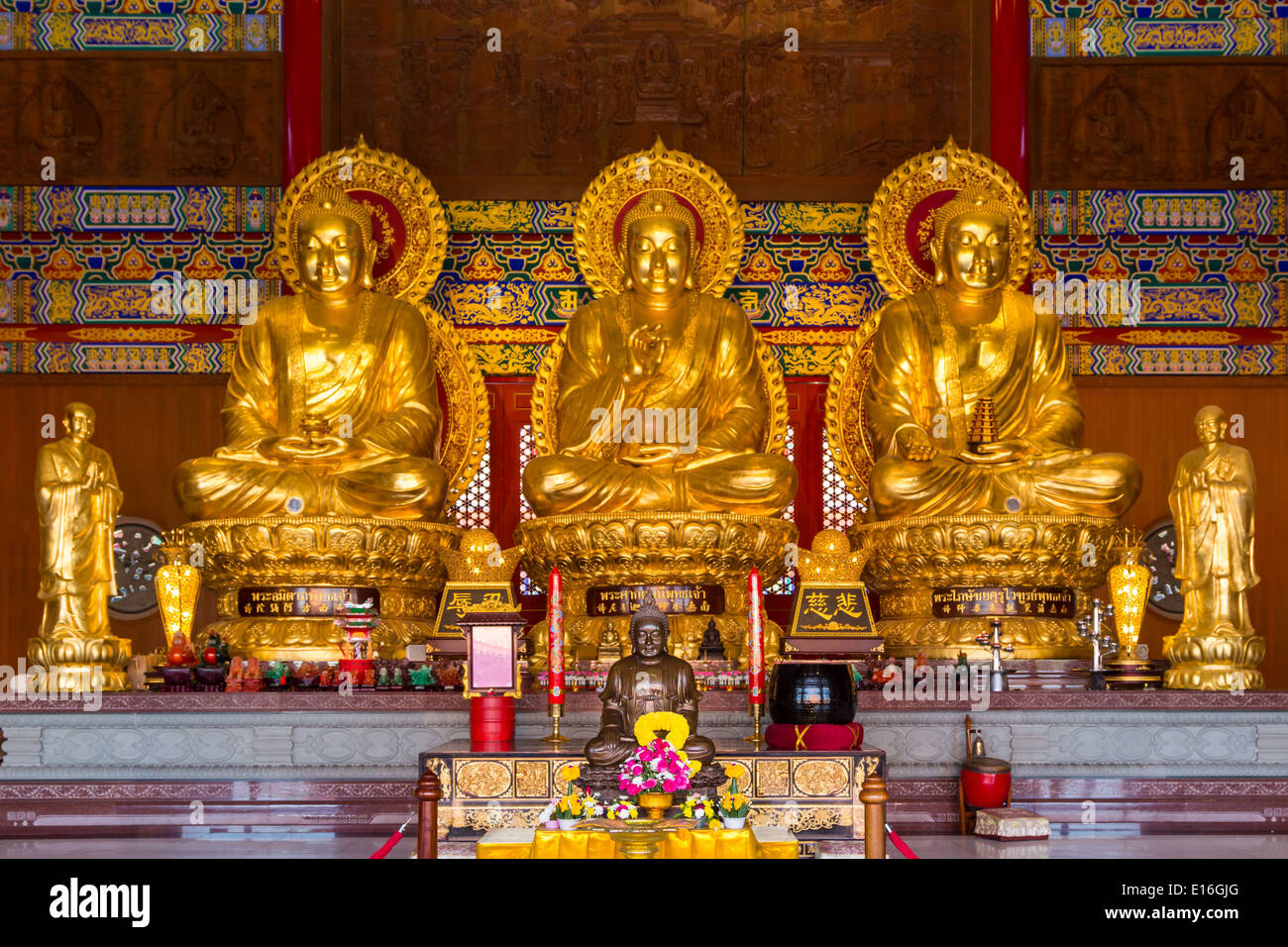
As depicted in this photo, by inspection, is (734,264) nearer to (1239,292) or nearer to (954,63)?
(954,63)

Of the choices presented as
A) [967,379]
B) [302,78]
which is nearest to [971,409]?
[967,379]

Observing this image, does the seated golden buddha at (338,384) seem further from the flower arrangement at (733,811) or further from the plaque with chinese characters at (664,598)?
the flower arrangement at (733,811)

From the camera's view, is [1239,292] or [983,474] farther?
[1239,292]

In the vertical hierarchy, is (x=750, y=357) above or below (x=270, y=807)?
above

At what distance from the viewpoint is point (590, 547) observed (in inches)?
289

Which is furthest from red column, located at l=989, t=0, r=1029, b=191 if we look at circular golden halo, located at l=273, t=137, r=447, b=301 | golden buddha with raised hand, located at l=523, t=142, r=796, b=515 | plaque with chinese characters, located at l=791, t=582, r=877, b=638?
plaque with chinese characters, located at l=791, t=582, r=877, b=638

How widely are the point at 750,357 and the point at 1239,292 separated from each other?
8.89ft

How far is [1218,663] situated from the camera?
631 centimetres

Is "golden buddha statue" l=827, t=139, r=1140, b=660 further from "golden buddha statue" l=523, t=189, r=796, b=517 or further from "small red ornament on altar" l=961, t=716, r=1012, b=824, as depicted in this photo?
"small red ornament on altar" l=961, t=716, r=1012, b=824

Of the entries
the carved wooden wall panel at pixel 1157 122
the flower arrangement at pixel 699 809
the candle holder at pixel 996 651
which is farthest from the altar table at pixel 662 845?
the carved wooden wall panel at pixel 1157 122

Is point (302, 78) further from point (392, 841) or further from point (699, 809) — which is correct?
point (699, 809)

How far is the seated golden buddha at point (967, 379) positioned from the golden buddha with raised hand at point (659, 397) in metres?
0.56

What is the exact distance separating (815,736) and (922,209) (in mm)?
3907

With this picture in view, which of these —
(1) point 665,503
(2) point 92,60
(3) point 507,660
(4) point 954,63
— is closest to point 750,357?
(1) point 665,503
